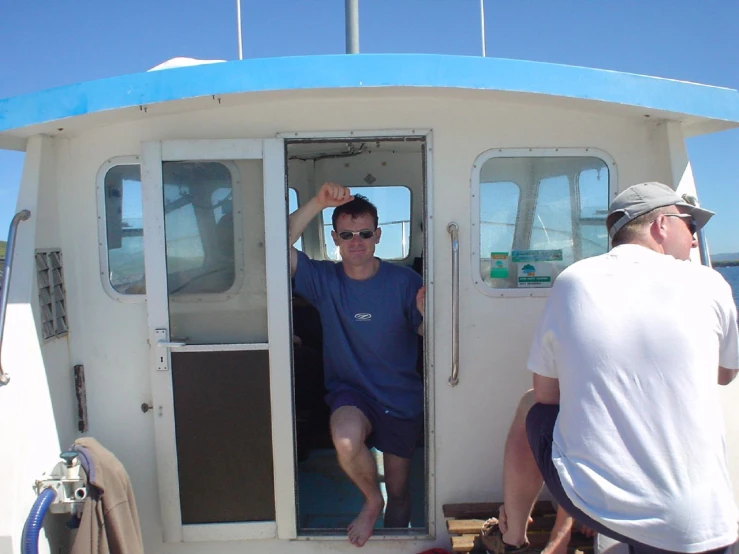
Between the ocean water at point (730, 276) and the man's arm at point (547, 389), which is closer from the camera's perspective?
the man's arm at point (547, 389)

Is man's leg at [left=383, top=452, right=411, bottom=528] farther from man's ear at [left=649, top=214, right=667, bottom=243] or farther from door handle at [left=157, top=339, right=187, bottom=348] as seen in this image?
man's ear at [left=649, top=214, right=667, bottom=243]

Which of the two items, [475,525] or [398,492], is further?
[398,492]

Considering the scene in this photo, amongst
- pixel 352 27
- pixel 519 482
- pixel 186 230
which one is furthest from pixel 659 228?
pixel 352 27

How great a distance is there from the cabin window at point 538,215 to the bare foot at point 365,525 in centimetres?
128

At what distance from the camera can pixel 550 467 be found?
1945mm

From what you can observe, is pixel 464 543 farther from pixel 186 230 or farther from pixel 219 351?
pixel 186 230

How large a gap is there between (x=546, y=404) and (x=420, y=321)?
3.75 feet

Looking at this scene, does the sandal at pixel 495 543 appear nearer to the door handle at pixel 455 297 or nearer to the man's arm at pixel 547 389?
the door handle at pixel 455 297

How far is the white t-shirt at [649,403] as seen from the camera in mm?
1631

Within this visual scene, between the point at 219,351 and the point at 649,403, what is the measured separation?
197 cm

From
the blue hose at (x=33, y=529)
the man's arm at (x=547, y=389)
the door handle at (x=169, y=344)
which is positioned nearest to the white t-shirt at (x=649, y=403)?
the man's arm at (x=547, y=389)

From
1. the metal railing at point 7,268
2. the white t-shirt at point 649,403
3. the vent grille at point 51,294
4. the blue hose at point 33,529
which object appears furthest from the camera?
the vent grille at point 51,294

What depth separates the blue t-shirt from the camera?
3.12 m

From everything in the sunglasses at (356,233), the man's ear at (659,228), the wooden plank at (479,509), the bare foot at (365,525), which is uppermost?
the sunglasses at (356,233)
